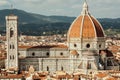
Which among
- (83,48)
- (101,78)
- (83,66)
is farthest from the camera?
(83,48)

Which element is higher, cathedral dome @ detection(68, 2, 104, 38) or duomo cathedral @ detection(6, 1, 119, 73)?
cathedral dome @ detection(68, 2, 104, 38)

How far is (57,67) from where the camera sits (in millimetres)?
77875

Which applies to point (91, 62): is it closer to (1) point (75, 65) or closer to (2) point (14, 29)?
(1) point (75, 65)

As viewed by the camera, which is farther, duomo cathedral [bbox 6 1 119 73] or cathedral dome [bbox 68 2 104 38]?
cathedral dome [bbox 68 2 104 38]

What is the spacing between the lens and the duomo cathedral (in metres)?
77.1

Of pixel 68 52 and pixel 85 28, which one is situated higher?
pixel 85 28

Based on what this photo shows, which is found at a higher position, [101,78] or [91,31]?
[91,31]

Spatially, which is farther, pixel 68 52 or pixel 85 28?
pixel 68 52

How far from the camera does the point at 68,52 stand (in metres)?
79.4

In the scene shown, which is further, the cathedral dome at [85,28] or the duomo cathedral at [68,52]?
the cathedral dome at [85,28]

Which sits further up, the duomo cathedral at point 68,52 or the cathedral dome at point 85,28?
the cathedral dome at point 85,28

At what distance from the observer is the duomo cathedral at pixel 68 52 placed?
77.1 m

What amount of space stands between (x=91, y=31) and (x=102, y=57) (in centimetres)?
377

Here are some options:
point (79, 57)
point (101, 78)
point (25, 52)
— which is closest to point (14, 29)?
point (25, 52)
